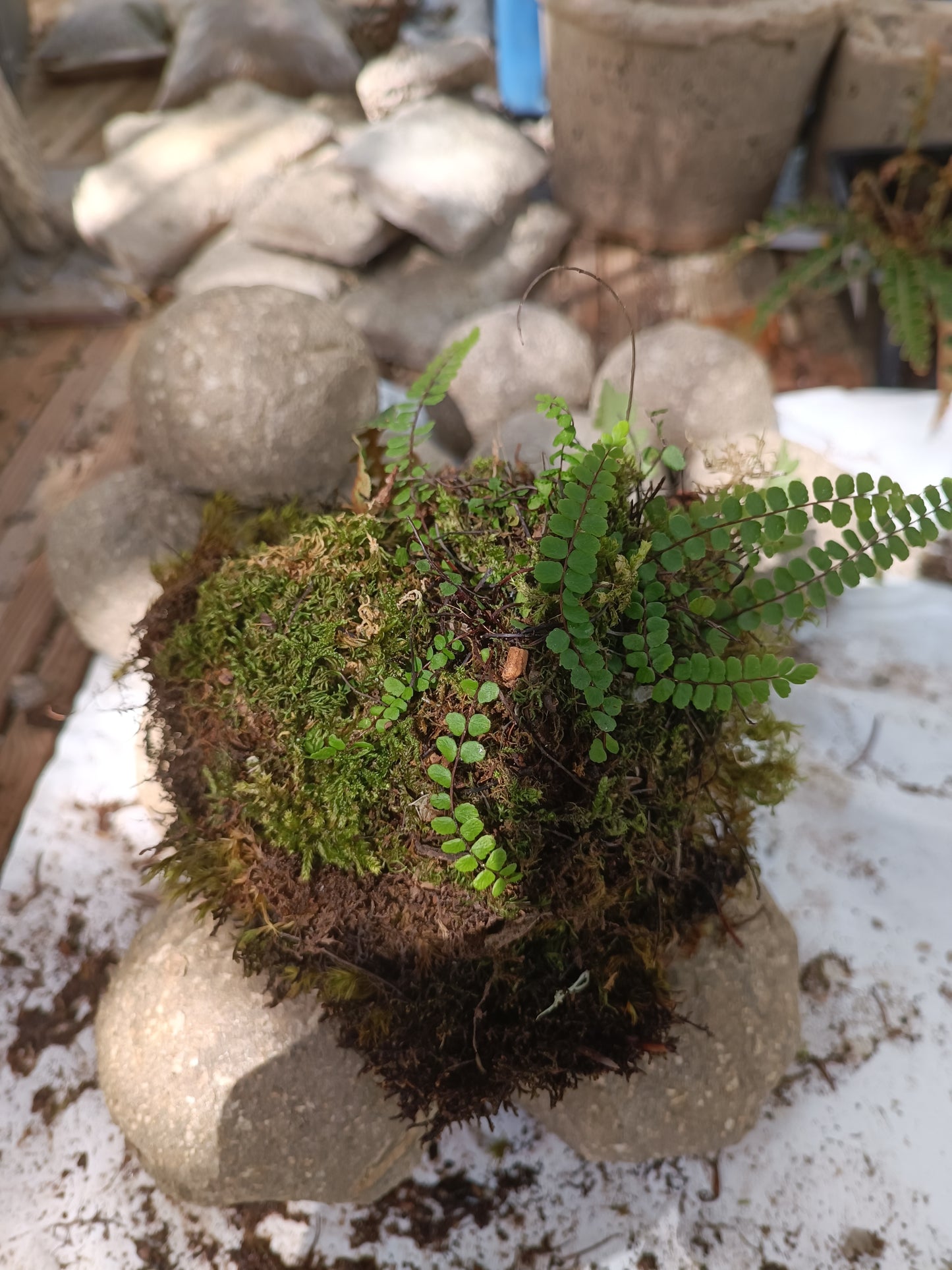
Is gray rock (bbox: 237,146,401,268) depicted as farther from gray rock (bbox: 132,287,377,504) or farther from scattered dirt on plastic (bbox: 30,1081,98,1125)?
scattered dirt on plastic (bbox: 30,1081,98,1125)

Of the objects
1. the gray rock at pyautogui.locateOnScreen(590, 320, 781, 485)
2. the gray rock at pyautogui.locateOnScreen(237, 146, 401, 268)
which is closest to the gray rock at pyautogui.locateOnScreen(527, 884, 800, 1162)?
the gray rock at pyautogui.locateOnScreen(590, 320, 781, 485)

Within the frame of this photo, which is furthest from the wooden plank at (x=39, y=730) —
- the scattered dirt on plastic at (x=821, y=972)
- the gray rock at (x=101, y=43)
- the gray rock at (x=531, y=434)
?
the gray rock at (x=101, y=43)

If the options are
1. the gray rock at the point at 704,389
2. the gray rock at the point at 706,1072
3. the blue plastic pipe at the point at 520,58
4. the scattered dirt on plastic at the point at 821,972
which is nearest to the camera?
the gray rock at the point at 706,1072

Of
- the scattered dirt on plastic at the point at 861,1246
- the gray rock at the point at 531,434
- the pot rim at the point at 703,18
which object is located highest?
the pot rim at the point at 703,18

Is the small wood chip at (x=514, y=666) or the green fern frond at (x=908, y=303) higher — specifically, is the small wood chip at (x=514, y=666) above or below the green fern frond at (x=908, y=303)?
above

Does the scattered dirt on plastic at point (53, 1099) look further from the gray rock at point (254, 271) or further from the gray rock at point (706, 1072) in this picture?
the gray rock at point (254, 271)

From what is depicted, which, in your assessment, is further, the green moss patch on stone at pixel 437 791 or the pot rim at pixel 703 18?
the pot rim at pixel 703 18

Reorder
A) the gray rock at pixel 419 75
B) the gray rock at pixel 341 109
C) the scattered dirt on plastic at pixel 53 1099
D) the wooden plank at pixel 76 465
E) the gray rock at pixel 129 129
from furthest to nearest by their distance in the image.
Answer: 1. the gray rock at pixel 341 109
2. the gray rock at pixel 129 129
3. the gray rock at pixel 419 75
4. the wooden plank at pixel 76 465
5. the scattered dirt on plastic at pixel 53 1099
